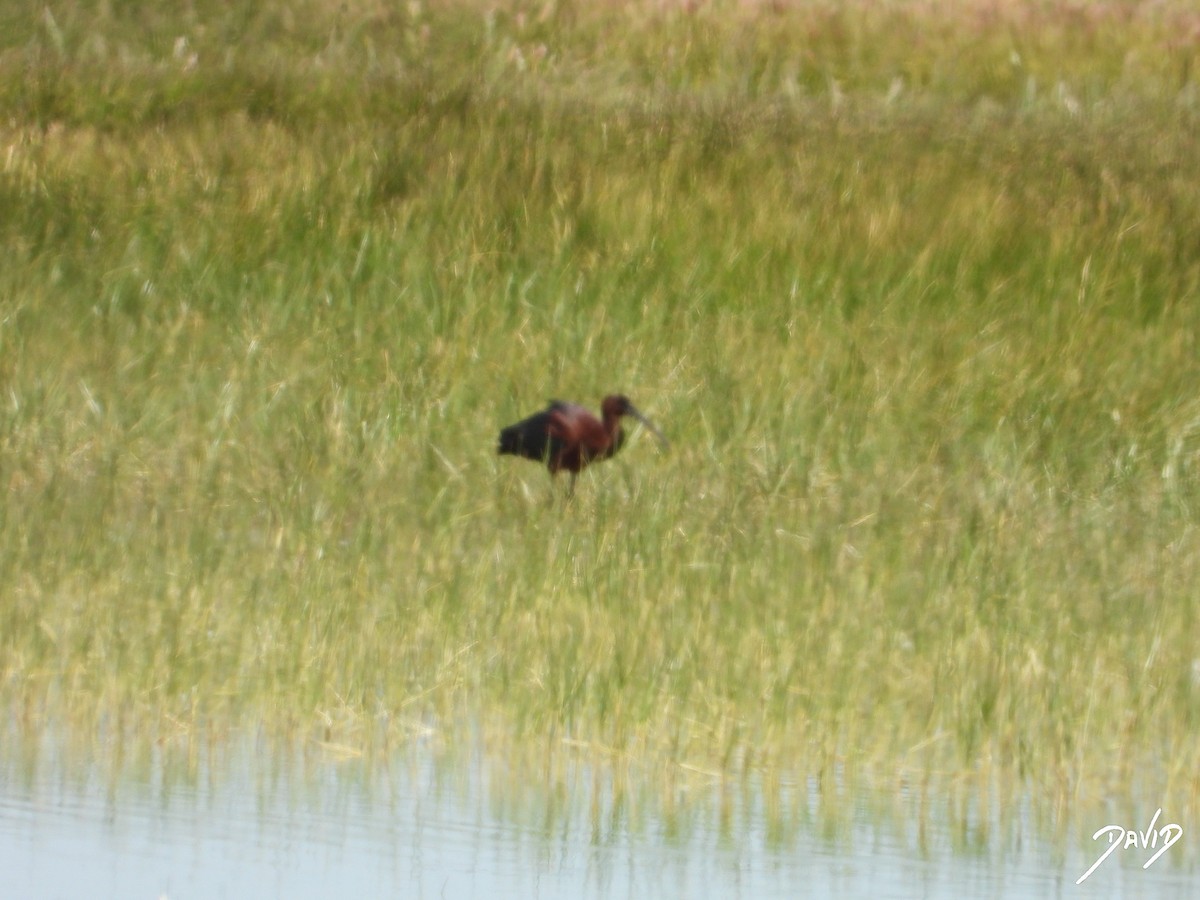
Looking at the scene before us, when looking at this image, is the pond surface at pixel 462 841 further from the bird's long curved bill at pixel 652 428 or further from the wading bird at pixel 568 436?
the bird's long curved bill at pixel 652 428

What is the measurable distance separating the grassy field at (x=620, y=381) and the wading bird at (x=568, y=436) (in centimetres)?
12

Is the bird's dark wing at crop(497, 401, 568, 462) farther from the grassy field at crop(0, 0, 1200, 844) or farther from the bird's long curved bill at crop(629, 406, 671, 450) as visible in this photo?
the bird's long curved bill at crop(629, 406, 671, 450)

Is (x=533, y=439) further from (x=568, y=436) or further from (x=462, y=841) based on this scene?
(x=462, y=841)

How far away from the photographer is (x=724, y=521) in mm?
6883

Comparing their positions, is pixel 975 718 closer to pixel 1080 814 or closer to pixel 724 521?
pixel 1080 814

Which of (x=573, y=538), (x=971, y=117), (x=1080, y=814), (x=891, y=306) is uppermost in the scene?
(x=971, y=117)

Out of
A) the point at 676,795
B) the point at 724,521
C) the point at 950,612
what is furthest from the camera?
the point at 724,521

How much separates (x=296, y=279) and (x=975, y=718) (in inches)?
226

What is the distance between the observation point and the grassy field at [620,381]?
4.97 m

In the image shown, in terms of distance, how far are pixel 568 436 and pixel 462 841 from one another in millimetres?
3559

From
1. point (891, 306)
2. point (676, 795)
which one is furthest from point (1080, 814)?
point (891, 306)

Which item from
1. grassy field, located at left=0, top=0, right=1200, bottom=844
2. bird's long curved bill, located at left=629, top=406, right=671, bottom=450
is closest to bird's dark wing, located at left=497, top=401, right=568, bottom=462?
grassy field, located at left=0, top=0, right=1200, bottom=844
